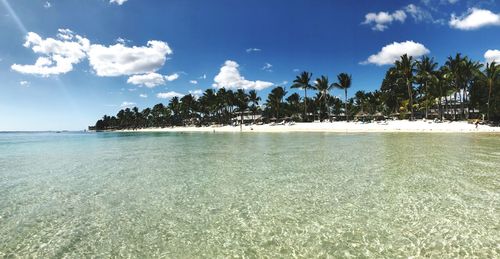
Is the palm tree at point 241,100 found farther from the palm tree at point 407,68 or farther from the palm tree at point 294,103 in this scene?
the palm tree at point 407,68

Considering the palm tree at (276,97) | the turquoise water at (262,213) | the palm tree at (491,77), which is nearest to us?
the turquoise water at (262,213)

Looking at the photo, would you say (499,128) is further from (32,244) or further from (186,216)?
(32,244)

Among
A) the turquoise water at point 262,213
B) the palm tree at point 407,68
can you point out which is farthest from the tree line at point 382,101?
the turquoise water at point 262,213

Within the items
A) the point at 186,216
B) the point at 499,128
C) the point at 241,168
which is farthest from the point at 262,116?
the point at 186,216

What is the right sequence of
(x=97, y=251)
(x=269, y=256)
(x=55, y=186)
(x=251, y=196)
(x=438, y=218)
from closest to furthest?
(x=269, y=256), (x=97, y=251), (x=438, y=218), (x=251, y=196), (x=55, y=186)

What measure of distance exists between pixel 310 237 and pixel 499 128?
4317 centimetres

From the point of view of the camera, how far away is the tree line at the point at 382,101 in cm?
4791

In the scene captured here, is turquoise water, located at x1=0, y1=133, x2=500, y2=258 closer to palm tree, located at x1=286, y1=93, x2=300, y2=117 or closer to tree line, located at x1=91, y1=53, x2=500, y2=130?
tree line, located at x1=91, y1=53, x2=500, y2=130

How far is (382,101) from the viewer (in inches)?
3027

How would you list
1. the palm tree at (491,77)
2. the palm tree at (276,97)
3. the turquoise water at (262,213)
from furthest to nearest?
the palm tree at (276,97) < the palm tree at (491,77) < the turquoise water at (262,213)

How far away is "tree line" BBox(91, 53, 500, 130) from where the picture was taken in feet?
157

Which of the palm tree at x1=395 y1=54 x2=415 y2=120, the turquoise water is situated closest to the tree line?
the palm tree at x1=395 y1=54 x2=415 y2=120

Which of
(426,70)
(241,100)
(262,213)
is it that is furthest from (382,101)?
(262,213)

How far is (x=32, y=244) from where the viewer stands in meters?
5.68
